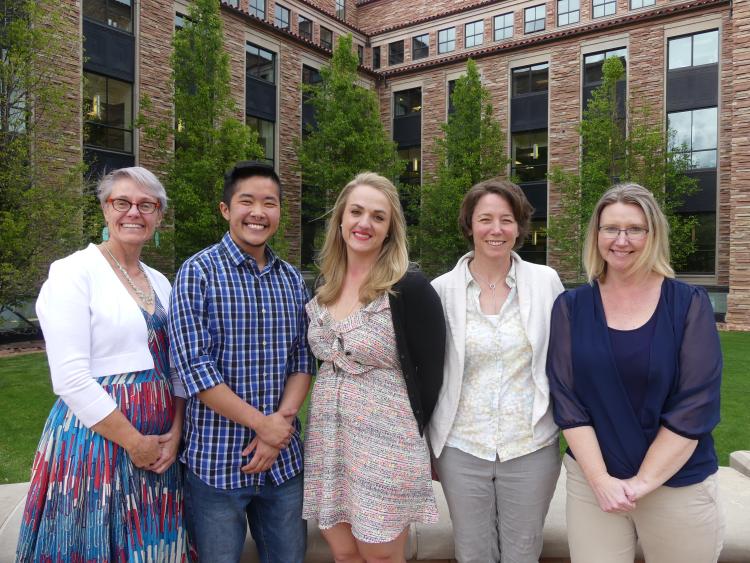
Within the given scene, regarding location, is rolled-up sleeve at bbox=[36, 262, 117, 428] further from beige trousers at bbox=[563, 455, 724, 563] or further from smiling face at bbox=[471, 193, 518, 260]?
beige trousers at bbox=[563, 455, 724, 563]

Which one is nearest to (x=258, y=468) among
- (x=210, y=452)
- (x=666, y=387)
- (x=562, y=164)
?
(x=210, y=452)

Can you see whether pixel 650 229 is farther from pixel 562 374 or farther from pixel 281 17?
pixel 281 17

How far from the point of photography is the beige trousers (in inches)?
82.8

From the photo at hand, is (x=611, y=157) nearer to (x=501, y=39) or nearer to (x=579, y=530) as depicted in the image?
(x=501, y=39)

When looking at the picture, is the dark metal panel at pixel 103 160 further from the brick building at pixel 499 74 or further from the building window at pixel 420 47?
the building window at pixel 420 47

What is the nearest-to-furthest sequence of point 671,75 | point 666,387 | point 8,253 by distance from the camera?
point 666,387 → point 8,253 → point 671,75

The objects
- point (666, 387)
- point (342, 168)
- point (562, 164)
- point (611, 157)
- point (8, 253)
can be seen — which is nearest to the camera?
point (666, 387)

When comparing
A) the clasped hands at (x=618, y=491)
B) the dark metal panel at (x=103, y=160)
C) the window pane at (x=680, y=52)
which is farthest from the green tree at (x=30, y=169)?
the window pane at (x=680, y=52)

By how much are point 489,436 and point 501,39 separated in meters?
24.4

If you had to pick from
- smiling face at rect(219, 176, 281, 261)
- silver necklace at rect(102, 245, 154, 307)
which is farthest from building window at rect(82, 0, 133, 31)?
smiling face at rect(219, 176, 281, 261)

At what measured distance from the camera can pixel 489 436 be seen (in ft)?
7.88

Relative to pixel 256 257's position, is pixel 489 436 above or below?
below

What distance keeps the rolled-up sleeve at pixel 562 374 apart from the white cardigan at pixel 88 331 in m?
1.61

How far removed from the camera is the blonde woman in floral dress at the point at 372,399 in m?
2.28
